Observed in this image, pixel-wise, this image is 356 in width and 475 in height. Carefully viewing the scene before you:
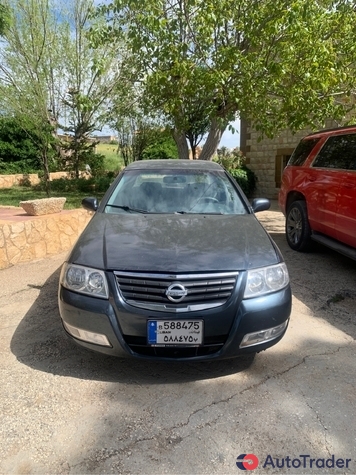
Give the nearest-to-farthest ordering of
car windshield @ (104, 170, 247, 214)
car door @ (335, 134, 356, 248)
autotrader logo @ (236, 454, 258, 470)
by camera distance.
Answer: autotrader logo @ (236, 454, 258, 470)
car windshield @ (104, 170, 247, 214)
car door @ (335, 134, 356, 248)

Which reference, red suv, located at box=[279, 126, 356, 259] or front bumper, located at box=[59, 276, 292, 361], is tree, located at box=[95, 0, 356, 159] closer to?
red suv, located at box=[279, 126, 356, 259]

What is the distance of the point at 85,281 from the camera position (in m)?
2.56

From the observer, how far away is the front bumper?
2.40 metres

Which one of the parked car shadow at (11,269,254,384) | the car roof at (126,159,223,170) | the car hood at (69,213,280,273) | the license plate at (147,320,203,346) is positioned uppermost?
the car roof at (126,159,223,170)

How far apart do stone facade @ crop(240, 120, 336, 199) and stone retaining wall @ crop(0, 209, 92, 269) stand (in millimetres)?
8717

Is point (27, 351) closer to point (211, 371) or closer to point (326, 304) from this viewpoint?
point (211, 371)

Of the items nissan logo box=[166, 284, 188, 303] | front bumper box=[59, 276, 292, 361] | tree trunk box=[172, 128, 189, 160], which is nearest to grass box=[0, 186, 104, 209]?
tree trunk box=[172, 128, 189, 160]

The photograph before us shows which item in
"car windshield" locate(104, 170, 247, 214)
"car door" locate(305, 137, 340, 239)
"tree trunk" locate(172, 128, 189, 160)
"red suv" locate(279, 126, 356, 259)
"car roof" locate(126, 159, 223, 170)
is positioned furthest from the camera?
"tree trunk" locate(172, 128, 189, 160)

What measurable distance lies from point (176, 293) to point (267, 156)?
12319mm

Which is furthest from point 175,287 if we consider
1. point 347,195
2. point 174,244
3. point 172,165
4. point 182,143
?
point 182,143

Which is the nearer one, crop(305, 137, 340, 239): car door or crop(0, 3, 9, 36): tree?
crop(305, 137, 340, 239): car door

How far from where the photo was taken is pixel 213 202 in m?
3.79

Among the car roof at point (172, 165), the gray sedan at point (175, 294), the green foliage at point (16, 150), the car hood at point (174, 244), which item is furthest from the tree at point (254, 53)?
the green foliage at point (16, 150)

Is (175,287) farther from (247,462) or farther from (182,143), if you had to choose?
(182,143)
